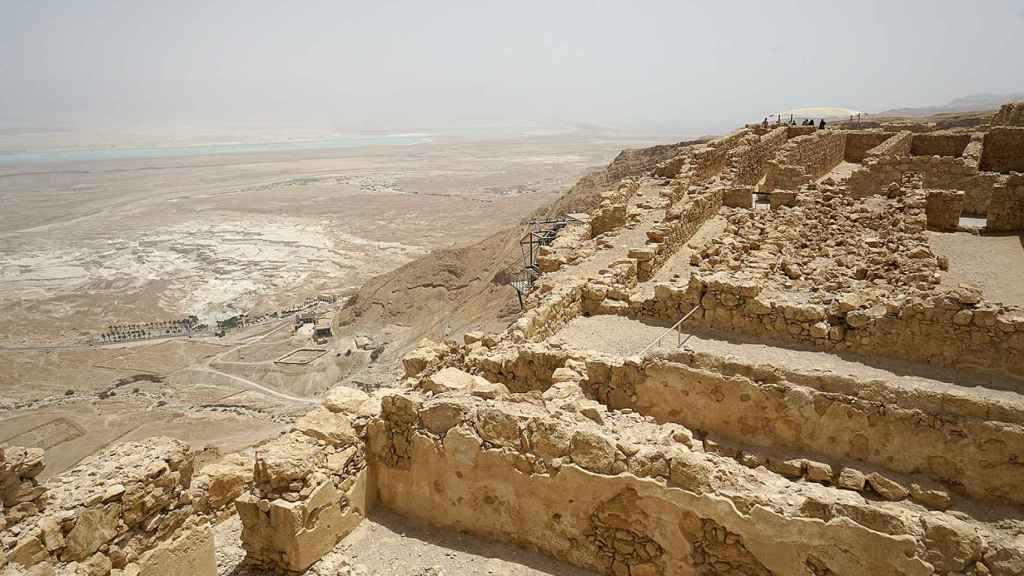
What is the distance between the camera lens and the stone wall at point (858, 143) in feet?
66.6

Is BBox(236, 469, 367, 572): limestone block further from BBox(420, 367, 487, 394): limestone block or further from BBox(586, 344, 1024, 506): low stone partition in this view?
BBox(586, 344, 1024, 506): low stone partition

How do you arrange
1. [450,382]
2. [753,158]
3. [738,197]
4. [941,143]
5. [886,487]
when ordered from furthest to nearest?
1. [941,143]
2. [753,158]
3. [738,197]
4. [450,382]
5. [886,487]

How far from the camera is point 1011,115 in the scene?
66.2 ft

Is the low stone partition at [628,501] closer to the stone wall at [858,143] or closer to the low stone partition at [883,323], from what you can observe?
the low stone partition at [883,323]

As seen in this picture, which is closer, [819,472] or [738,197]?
[819,472]

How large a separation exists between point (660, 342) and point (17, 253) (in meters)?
48.0

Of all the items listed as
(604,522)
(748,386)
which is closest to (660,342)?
(748,386)

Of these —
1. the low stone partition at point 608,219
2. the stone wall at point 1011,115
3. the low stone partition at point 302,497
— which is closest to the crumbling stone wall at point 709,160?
the low stone partition at point 608,219

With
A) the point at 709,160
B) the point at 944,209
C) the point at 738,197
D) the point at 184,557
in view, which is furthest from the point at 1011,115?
the point at 184,557

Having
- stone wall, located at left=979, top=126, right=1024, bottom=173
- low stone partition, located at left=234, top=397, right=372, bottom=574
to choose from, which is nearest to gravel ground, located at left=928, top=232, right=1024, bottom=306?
stone wall, located at left=979, top=126, right=1024, bottom=173

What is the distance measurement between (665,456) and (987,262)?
29.2 ft

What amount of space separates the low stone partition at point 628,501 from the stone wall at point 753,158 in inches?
496

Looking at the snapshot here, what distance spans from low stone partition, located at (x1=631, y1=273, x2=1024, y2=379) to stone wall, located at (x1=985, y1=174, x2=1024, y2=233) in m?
7.16

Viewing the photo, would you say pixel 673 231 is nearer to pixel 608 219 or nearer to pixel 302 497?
pixel 608 219
